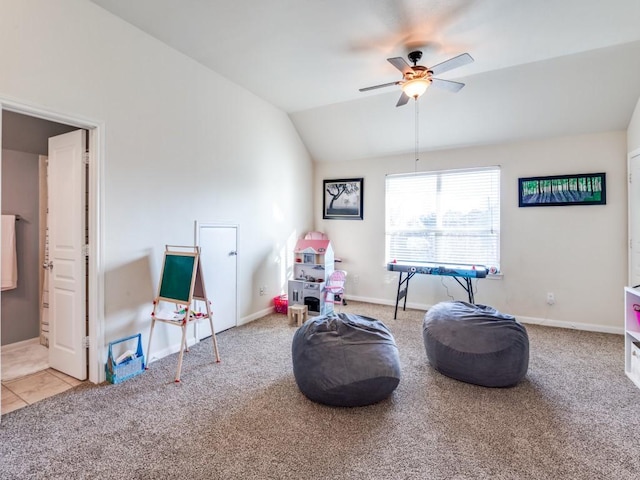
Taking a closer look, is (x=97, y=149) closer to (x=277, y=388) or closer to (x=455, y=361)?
(x=277, y=388)

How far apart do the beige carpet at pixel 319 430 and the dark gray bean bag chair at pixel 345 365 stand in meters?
0.10

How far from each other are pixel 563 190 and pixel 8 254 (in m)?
6.40

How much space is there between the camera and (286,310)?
15.6 feet

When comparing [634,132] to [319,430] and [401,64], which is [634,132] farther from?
[319,430]

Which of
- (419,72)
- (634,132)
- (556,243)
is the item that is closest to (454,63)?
(419,72)

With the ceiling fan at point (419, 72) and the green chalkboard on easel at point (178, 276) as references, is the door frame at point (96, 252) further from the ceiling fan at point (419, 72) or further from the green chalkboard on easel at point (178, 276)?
the ceiling fan at point (419, 72)

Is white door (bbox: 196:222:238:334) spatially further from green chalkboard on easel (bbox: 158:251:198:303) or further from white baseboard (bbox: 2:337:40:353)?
white baseboard (bbox: 2:337:40:353)

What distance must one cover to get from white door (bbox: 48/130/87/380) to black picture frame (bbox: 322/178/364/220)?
3.79m

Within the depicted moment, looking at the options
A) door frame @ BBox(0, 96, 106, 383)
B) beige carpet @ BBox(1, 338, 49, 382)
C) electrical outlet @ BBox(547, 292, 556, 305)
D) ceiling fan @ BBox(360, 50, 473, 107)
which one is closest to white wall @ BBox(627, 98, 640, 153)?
electrical outlet @ BBox(547, 292, 556, 305)

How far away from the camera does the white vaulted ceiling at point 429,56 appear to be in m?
2.62

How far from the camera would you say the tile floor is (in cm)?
241

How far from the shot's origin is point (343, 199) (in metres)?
5.72

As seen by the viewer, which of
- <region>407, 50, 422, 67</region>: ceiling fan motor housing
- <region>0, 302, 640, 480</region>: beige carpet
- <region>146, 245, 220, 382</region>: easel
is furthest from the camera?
<region>407, 50, 422, 67</region>: ceiling fan motor housing

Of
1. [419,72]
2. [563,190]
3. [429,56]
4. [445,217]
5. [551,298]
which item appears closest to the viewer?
[419,72]
